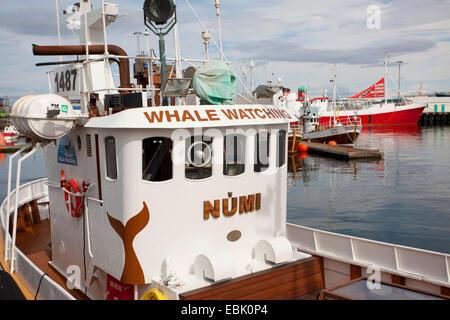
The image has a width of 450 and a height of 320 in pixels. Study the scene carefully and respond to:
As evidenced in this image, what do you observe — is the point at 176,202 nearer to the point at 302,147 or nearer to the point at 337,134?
the point at 302,147

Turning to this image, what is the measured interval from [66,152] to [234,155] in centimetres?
433

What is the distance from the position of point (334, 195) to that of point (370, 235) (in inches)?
390

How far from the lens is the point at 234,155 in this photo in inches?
350

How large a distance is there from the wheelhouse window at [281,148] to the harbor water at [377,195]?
1350cm

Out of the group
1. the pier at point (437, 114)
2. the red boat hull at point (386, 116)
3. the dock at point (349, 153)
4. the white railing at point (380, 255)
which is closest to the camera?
the white railing at point (380, 255)

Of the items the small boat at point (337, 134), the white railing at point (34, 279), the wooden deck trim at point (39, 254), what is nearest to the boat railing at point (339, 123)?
the small boat at point (337, 134)

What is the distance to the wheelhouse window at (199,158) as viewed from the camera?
316 inches

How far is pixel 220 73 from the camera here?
28.5ft

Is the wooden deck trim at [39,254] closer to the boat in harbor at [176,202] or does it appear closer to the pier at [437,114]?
the boat in harbor at [176,202]

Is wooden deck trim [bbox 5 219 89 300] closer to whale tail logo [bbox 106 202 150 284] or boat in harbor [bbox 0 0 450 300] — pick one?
boat in harbor [bbox 0 0 450 300]

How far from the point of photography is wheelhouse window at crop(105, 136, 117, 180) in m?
7.88

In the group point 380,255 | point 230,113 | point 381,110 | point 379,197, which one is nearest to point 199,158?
point 230,113
